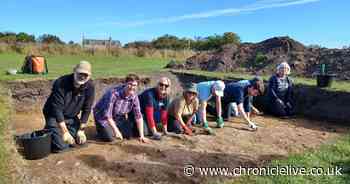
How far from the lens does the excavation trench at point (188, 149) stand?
432 cm

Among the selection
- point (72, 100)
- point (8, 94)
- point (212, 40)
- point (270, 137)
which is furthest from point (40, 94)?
point (212, 40)

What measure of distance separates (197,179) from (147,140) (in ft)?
5.38

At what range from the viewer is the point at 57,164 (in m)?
4.59

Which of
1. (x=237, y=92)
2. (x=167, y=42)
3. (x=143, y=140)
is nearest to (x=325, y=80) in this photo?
(x=237, y=92)

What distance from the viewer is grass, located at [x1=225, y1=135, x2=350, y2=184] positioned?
420 centimetres

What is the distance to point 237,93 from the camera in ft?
22.6

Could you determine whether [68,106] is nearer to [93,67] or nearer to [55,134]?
[55,134]

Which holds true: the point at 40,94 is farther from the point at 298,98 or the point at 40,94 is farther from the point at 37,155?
the point at 298,98

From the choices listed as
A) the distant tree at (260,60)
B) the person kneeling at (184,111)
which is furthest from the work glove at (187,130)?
the distant tree at (260,60)

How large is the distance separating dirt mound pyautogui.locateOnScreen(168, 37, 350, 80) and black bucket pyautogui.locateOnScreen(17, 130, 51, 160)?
→ 8.60 metres

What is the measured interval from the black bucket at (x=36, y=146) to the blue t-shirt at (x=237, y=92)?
3395 millimetres

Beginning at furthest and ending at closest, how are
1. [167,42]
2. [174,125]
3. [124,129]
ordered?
[167,42], [174,125], [124,129]

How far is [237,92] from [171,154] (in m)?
2.30

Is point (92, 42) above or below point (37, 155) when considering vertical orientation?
above
